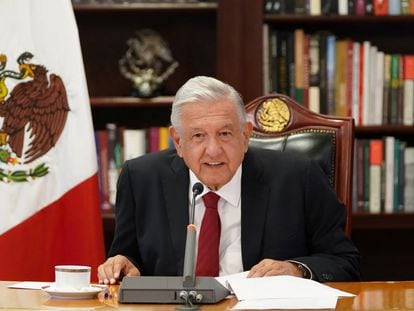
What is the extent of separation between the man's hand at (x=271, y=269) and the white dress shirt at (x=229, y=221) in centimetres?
30

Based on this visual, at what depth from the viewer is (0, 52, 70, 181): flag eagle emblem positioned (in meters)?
3.63

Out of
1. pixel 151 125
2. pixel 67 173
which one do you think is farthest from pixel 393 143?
pixel 67 173

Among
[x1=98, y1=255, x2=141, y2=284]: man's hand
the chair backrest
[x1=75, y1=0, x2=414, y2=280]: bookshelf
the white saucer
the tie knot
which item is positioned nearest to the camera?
the white saucer

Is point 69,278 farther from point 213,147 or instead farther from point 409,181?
point 409,181

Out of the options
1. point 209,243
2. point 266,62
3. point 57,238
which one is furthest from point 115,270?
point 266,62

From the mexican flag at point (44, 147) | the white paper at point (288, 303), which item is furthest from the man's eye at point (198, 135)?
the mexican flag at point (44, 147)

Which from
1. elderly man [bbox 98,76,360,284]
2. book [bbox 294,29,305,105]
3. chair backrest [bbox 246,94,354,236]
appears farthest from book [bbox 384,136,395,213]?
elderly man [bbox 98,76,360,284]

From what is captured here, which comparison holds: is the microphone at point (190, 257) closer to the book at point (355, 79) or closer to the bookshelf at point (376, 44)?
the bookshelf at point (376, 44)

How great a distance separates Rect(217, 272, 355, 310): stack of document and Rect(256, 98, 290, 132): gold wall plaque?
925mm

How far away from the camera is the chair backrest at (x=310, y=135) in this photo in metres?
3.16

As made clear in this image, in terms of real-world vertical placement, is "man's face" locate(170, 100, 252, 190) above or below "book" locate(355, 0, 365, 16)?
below

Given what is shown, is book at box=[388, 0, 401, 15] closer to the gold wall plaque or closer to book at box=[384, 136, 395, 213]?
book at box=[384, 136, 395, 213]

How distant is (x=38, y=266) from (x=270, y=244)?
1.21 m

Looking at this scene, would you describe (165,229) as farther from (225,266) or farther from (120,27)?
(120,27)
